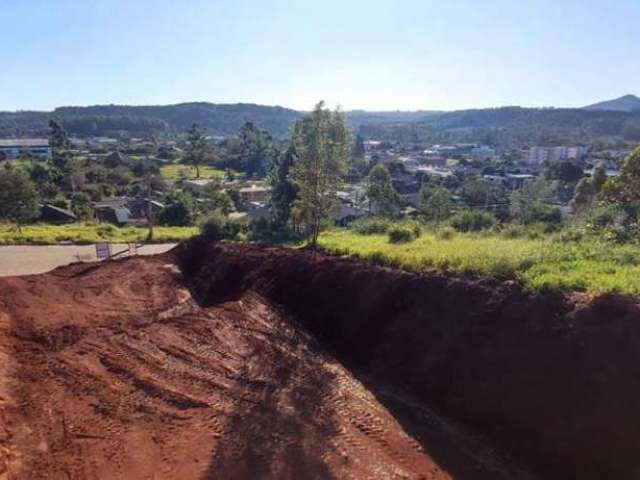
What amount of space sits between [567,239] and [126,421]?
35.9 feet

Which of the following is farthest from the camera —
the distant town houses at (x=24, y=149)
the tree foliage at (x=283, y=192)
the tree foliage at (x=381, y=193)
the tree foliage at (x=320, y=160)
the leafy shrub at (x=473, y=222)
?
the distant town houses at (x=24, y=149)

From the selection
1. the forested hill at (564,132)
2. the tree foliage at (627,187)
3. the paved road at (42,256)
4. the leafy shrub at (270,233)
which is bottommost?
the paved road at (42,256)

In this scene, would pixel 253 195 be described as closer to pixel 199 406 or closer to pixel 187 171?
pixel 187 171

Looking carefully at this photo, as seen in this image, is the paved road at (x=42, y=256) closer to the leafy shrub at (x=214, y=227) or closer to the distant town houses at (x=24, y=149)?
the leafy shrub at (x=214, y=227)

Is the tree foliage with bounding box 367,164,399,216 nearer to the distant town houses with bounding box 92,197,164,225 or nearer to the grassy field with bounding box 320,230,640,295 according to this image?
the distant town houses with bounding box 92,197,164,225

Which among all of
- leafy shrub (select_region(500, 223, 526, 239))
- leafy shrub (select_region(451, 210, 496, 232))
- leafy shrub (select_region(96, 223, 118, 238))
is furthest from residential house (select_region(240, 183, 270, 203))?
leafy shrub (select_region(500, 223, 526, 239))

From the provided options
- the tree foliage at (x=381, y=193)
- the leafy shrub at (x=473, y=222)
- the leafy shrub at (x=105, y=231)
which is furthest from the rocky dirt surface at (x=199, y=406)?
the tree foliage at (x=381, y=193)

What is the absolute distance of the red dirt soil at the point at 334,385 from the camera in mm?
7316

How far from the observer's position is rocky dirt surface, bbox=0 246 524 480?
7.29m

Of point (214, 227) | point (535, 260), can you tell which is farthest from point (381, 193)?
point (535, 260)

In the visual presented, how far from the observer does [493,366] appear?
28.5 ft

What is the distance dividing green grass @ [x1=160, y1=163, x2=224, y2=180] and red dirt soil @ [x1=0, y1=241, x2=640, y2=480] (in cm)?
5814

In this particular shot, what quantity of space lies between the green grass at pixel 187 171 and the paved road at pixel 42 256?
151ft

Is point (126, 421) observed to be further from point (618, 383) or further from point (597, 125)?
point (597, 125)
